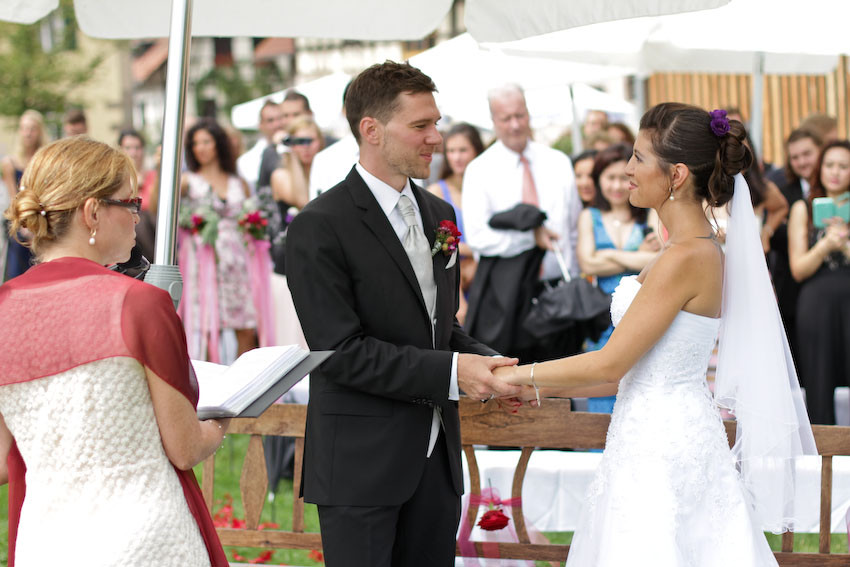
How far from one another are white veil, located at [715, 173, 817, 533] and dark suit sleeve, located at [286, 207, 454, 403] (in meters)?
0.98

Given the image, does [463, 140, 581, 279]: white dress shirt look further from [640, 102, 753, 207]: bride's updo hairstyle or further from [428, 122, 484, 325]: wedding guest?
[640, 102, 753, 207]: bride's updo hairstyle

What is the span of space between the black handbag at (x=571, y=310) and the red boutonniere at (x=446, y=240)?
10.3ft

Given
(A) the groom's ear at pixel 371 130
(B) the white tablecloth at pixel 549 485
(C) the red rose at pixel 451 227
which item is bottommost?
(B) the white tablecloth at pixel 549 485

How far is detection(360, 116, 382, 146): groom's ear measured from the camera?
3219 mm

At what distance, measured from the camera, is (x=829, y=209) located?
649cm


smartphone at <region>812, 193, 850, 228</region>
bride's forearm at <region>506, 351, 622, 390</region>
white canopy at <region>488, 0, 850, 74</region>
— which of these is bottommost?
bride's forearm at <region>506, 351, 622, 390</region>

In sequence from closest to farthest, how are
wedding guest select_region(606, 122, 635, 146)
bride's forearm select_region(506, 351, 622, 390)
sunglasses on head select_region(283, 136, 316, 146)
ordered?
bride's forearm select_region(506, 351, 622, 390) → sunglasses on head select_region(283, 136, 316, 146) → wedding guest select_region(606, 122, 635, 146)

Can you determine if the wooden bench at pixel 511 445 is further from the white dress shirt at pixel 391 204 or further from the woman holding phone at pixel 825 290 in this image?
the woman holding phone at pixel 825 290

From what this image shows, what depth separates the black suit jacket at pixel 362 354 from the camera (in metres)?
2.96

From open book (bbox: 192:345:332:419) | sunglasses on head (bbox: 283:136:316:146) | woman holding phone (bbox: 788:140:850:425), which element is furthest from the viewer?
sunglasses on head (bbox: 283:136:316:146)

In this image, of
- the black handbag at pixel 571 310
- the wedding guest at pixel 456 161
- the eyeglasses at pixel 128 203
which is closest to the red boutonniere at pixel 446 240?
the eyeglasses at pixel 128 203

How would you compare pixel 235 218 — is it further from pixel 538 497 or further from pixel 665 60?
pixel 538 497

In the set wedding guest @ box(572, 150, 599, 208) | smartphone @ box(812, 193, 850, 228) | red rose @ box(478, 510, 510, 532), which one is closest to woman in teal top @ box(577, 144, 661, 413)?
wedding guest @ box(572, 150, 599, 208)

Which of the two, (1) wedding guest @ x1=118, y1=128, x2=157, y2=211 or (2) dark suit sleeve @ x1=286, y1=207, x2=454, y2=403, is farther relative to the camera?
(1) wedding guest @ x1=118, y1=128, x2=157, y2=211
